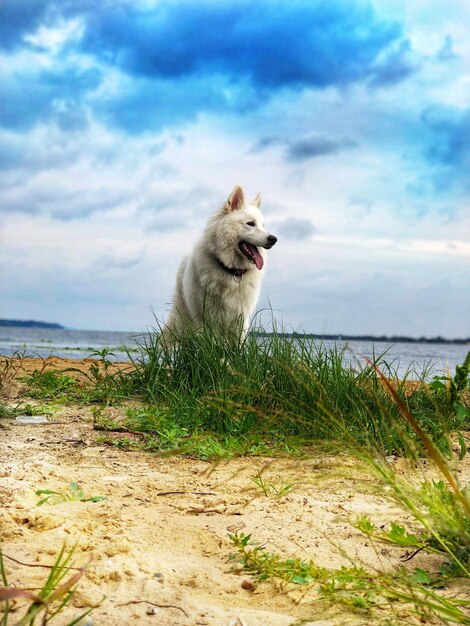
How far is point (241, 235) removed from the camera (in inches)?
296

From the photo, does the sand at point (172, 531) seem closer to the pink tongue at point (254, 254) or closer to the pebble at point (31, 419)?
the pebble at point (31, 419)

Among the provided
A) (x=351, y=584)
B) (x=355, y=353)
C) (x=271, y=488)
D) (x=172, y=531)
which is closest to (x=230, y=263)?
(x=355, y=353)

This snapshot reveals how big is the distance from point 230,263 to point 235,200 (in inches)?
30.7

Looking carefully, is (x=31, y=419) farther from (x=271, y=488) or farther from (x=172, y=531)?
(x=172, y=531)

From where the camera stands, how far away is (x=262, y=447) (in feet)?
14.0

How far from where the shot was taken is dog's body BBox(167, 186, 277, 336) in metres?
7.46

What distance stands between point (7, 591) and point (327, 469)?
290 centimetres

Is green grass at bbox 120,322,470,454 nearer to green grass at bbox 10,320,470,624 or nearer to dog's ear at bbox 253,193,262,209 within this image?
green grass at bbox 10,320,470,624

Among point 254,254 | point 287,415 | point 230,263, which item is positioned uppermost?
point 254,254

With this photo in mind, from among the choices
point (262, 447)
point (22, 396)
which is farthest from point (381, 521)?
point (22, 396)

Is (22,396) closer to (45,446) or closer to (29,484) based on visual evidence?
(45,446)

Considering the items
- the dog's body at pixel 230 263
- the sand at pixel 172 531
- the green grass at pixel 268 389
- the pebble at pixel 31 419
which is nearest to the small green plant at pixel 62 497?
the sand at pixel 172 531

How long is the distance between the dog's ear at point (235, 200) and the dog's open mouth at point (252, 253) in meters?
0.47

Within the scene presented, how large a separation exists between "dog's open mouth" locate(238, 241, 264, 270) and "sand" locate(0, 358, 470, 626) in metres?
3.76
